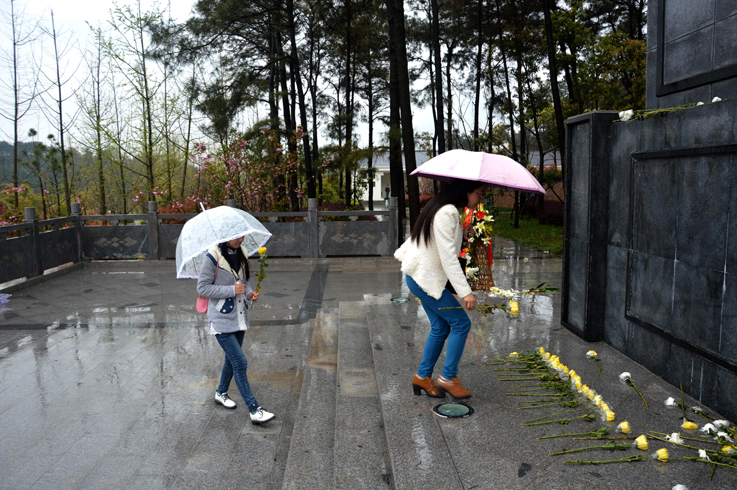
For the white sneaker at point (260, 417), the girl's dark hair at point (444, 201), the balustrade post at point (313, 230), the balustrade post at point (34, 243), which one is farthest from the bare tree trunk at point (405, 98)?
the white sneaker at point (260, 417)

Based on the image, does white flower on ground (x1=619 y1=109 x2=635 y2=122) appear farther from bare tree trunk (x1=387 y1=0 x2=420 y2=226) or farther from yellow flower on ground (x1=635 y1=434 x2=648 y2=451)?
bare tree trunk (x1=387 y1=0 x2=420 y2=226)

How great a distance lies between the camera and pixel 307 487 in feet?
9.89

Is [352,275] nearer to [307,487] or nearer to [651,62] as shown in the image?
[651,62]

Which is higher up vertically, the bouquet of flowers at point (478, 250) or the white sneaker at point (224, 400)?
the bouquet of flowers at point (478, 250)

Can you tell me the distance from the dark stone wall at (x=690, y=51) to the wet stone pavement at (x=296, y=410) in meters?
2.31

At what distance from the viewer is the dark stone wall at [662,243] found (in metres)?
3.39

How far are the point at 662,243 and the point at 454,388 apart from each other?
1.93 meters

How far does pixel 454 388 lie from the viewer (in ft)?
12.2

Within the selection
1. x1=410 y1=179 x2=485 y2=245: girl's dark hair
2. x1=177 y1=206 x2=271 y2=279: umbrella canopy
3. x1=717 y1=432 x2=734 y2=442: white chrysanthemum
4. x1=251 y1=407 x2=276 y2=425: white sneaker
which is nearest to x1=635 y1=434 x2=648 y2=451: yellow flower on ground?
x1=717 y1=432 x2=734 y2=442: white chrysanthemum

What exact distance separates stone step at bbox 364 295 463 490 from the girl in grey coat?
3.15 feet

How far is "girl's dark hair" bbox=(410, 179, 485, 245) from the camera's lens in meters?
3.46

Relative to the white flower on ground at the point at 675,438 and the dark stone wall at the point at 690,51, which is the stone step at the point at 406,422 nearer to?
the white flower on ground at the point at 675,438

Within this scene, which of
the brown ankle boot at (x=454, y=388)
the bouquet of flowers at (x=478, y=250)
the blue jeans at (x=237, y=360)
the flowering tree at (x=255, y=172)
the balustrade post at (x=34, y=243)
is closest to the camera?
the brown ankle boot at (x=454, y=388)

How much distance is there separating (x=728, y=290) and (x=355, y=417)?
2.54 m
